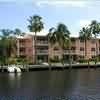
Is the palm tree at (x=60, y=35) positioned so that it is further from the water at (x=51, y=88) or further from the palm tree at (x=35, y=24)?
the water at (x=51, y=88)

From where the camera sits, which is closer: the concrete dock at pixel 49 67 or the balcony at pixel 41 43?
the concrete dock at pixel 49 67

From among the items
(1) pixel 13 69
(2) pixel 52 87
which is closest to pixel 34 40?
(1) pixel 13 69

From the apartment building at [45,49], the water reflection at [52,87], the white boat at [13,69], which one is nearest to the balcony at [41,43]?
the apartment building at [45,49]

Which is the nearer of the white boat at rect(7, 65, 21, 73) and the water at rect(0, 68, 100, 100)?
the water at rect(0, 68, 100, 100)

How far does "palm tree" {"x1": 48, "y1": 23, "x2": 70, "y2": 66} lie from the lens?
131 m

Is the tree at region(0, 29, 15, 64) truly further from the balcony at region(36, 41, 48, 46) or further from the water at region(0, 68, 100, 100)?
the water at region(0, 68, 100, 100)

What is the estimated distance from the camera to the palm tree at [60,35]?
5148 inches

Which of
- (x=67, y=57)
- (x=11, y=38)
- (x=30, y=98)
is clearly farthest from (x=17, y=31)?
(x=30, y=98)

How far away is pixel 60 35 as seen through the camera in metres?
131

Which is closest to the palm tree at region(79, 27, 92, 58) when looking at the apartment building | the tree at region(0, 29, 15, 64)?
the apartment building

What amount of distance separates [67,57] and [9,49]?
27485 millimetres

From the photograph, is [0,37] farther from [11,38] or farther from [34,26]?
[34,26]

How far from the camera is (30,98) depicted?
50281mm

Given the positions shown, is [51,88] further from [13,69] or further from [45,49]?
[45,49]
